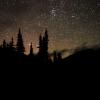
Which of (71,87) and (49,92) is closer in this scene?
(49,92)

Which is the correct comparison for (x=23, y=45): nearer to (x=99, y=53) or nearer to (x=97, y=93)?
(x=99, y=53)

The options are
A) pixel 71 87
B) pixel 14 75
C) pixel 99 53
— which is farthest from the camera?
pixel 99 53

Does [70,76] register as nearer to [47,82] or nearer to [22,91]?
[47,82]

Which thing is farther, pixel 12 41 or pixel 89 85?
pixel 12 41

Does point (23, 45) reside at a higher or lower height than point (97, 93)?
higher

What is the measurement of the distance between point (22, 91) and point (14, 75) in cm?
717

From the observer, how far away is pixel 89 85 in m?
31.0

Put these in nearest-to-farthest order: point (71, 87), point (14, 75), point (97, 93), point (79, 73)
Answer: point (97, 93) → point (71, 87) → point (14, 75) → point (79, 73)

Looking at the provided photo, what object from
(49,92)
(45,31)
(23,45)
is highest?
(45,31)

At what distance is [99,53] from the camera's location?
204 ft

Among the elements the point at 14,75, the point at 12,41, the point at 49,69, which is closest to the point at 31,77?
the point at 14,75

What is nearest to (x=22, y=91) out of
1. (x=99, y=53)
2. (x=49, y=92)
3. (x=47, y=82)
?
(x=49, y=92)

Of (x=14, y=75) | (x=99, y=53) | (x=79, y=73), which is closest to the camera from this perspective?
(x=14, y=75)

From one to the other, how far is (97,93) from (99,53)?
3665 cm
